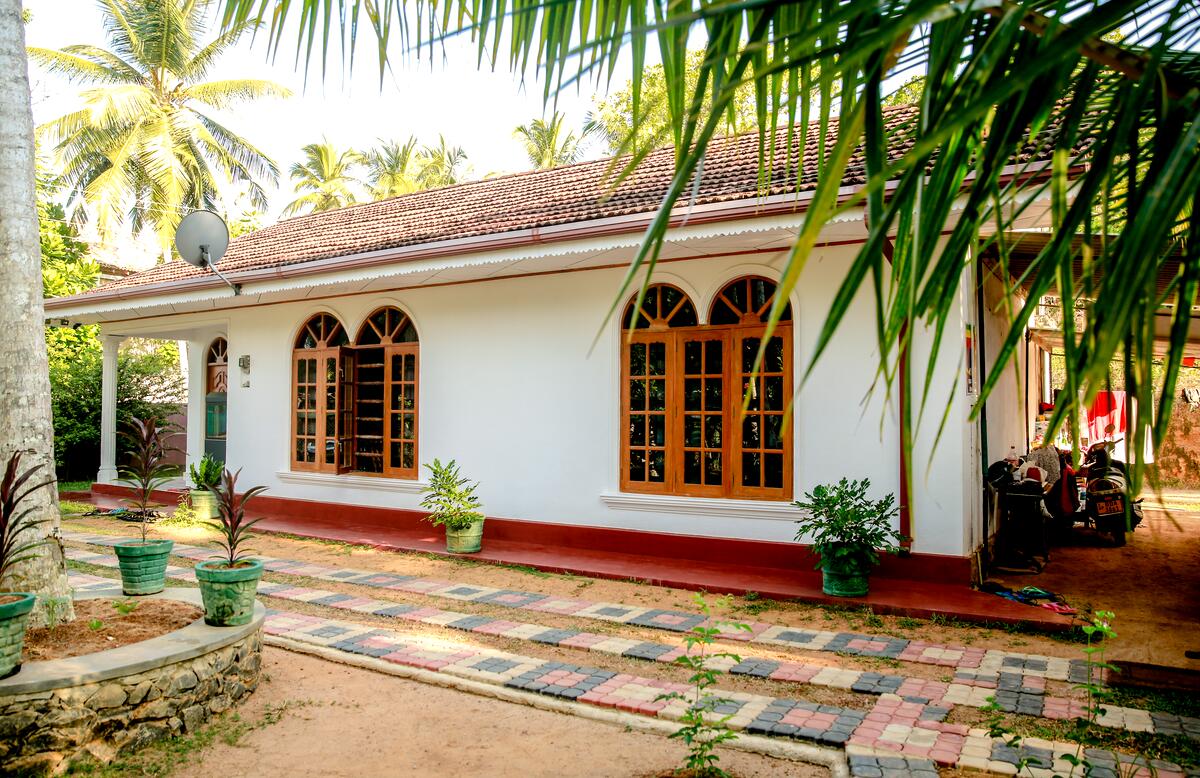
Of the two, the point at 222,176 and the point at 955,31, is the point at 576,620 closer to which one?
the point at 955,31

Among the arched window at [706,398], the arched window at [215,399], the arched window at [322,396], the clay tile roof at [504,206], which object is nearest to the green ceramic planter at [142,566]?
the clay tile roof at [504,206]

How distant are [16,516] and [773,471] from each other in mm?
5791

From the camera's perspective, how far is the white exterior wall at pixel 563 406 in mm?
7270

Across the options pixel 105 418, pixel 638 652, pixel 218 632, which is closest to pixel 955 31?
pixel 218 632

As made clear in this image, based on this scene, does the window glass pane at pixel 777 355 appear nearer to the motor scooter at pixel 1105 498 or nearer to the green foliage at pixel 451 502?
the green foliage at pixel 451 502

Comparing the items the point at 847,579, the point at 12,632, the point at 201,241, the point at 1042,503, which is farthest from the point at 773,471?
the point at 201,241

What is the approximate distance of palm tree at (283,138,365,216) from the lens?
3281cm

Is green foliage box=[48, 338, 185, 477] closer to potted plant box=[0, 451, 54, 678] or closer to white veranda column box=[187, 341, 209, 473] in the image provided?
white veranda column box=[187, 341, 209, 473]

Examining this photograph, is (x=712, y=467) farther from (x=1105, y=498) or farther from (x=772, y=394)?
(x=1105, y=498)

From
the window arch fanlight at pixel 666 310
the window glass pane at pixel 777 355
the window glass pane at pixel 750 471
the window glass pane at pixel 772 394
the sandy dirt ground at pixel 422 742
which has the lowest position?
the sandy dirt ground at pixel 422 742

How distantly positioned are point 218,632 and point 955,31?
457 centimetres

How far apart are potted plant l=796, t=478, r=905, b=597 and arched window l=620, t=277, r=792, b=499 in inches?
36.9

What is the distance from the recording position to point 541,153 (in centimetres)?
3284

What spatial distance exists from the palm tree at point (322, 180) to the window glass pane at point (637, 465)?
90.3 feet
